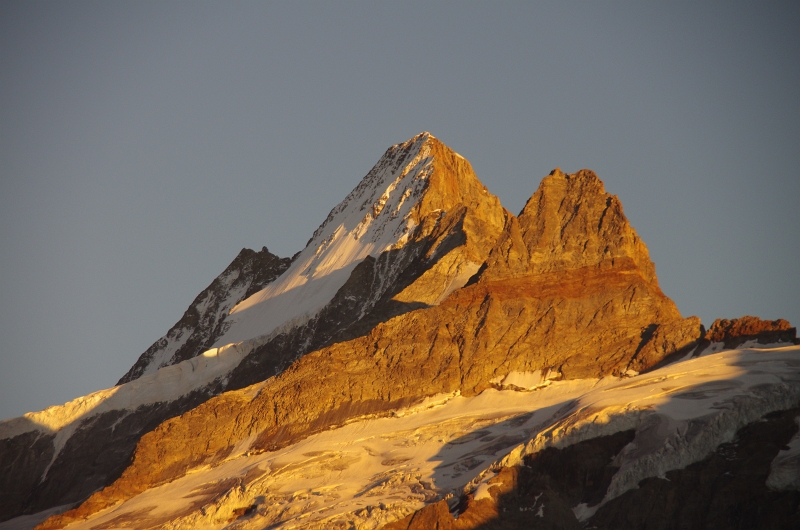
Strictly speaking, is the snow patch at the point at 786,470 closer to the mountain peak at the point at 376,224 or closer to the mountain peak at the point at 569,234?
the mountain peak at the point at 569,234

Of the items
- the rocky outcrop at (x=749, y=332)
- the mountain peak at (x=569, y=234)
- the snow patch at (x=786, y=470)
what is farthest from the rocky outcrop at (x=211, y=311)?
the snow patch at (x=786, y=470)

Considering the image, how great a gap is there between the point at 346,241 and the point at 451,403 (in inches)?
1880

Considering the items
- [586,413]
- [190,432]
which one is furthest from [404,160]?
[586,413]

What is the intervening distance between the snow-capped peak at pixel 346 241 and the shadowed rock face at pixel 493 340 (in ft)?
70.0

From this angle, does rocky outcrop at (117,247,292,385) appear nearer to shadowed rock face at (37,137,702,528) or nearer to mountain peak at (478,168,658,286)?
shadowed rock face at (37,137,702,528)

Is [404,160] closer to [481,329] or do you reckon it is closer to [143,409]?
[143,409]

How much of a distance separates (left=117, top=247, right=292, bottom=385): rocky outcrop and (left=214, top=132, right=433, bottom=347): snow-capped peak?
4.21 m

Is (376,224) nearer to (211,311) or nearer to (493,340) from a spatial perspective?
(211,311)

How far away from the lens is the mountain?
58.8 m

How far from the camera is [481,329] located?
3310 inches

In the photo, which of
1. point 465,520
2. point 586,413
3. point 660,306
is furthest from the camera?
point 660,306

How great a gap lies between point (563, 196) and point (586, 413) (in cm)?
2865

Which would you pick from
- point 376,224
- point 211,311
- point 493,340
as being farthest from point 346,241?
point 493,340

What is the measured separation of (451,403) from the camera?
7931 centimetres
